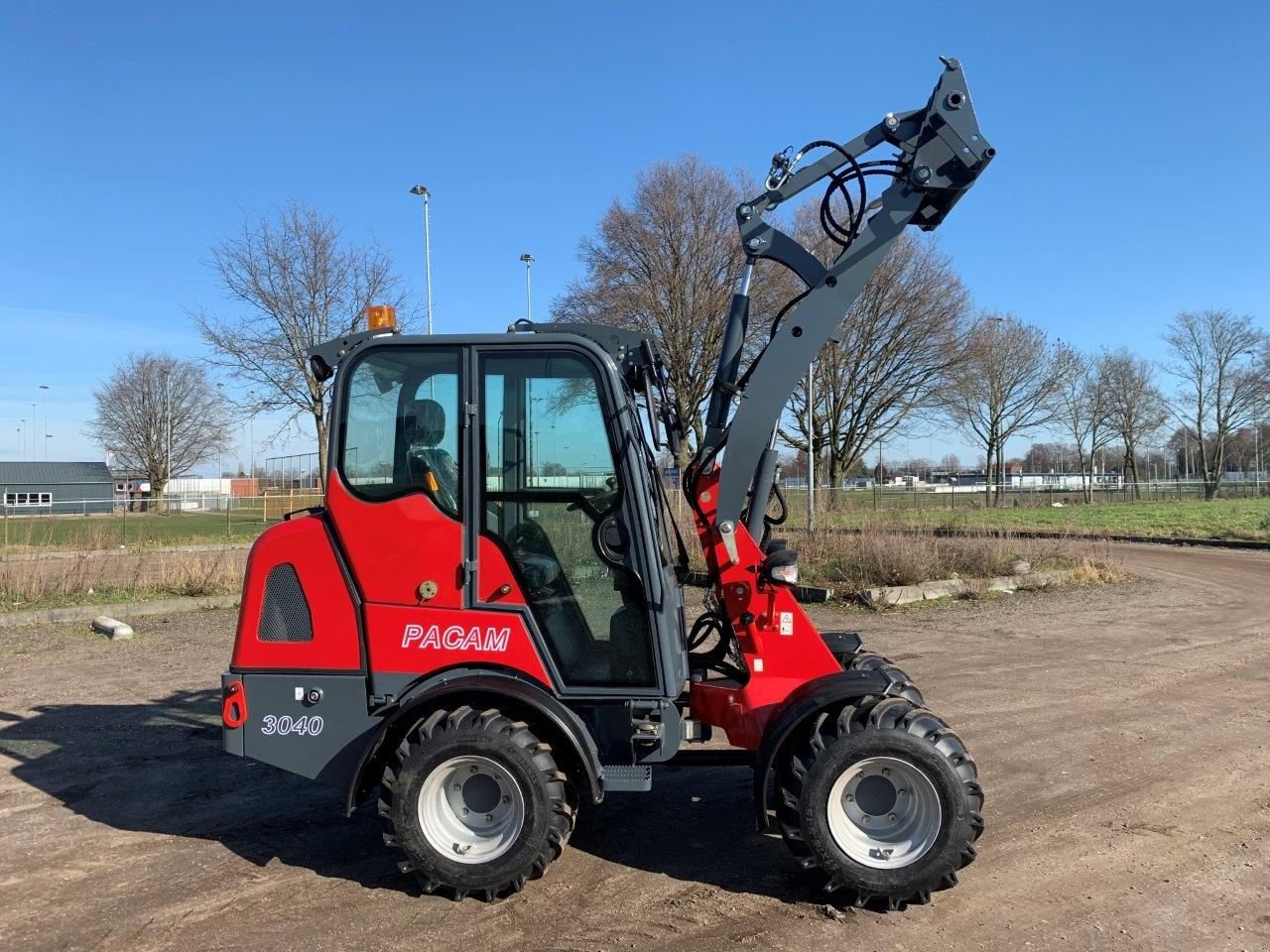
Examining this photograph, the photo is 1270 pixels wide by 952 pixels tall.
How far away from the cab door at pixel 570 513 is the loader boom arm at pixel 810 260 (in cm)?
57

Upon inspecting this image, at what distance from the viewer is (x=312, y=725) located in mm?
4273

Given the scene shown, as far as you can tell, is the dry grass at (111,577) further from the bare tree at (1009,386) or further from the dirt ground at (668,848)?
the bare tree at (1009,386)

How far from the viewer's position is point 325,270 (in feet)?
71.7

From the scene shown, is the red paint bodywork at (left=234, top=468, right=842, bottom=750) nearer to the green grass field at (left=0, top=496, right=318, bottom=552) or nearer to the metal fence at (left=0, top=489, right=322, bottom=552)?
the metal fence at (left=0, top=489, right=322, bottom=552)

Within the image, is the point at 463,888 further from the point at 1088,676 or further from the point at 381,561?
the point at 1088,676

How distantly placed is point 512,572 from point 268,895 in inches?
71.9

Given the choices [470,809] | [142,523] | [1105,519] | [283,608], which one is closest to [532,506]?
[283,608]

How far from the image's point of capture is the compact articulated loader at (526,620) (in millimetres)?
4016

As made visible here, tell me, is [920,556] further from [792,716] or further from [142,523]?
[142,523]

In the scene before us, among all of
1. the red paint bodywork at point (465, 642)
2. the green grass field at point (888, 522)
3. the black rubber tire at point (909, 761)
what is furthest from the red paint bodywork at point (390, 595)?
the green grass field at point (888, 522)

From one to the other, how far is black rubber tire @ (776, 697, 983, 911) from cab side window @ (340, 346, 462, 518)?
2148mm

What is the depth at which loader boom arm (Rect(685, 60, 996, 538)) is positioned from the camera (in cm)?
449

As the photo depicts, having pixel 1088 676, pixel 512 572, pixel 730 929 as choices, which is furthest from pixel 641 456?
pixel 1088 676

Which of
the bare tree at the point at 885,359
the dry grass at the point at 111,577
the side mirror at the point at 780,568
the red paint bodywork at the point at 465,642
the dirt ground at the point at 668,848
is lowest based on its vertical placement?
the dirt ground at the point at 668,848
